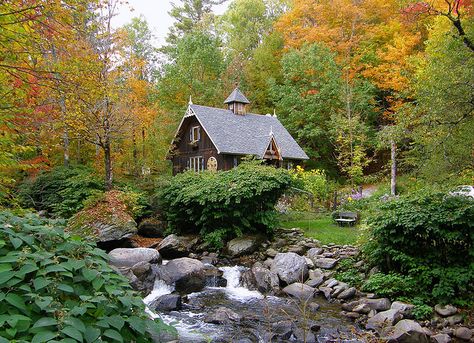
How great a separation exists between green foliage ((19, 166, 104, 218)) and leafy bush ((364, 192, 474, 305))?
11.0 meters

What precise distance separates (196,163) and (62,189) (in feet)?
27.4

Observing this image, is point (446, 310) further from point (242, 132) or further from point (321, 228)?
point (242, 132)

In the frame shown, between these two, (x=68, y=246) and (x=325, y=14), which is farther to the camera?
(x=325, y=14)

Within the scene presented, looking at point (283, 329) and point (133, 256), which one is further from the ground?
point (133, 256)

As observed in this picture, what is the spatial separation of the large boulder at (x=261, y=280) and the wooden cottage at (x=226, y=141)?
34.0ft

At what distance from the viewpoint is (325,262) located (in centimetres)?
1127

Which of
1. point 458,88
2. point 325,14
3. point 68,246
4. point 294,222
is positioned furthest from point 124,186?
point 325,14

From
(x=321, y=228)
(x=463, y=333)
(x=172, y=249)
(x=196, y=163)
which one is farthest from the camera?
(x=196, y=163)

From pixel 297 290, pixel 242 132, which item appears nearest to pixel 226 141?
pixel 242 132

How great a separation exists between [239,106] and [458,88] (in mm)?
17158

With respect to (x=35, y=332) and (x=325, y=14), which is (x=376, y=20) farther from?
(x=35, y=332)

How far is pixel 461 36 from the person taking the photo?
8.62 m

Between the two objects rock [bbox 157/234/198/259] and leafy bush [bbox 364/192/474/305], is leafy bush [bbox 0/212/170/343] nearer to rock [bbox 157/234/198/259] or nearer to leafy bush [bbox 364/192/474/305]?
leafy bush [bbox 364/192/474/305]

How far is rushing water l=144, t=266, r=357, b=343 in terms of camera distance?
7.44 metres
